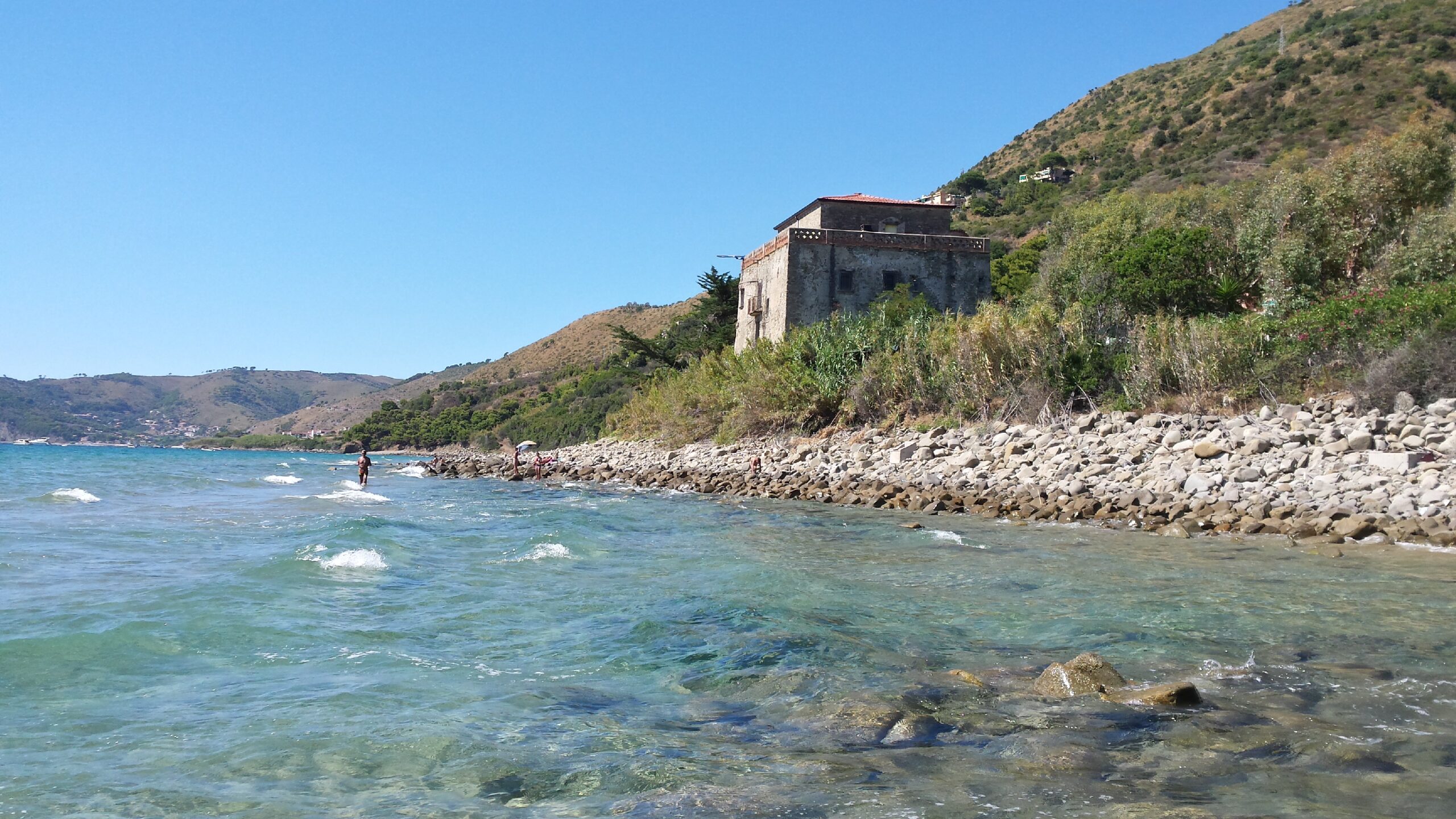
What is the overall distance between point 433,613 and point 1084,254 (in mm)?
27479

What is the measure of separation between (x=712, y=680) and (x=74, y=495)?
2172 cm

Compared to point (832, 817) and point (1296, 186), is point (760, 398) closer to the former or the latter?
point (1296, 186)

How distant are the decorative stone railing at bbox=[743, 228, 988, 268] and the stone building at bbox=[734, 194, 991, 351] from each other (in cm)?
2

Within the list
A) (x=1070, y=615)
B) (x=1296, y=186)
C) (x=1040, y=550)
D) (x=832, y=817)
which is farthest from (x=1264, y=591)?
(x=1296, y=186)

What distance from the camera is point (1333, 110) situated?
1939 inches

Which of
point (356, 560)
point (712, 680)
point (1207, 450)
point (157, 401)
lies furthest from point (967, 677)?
point (157, 401)

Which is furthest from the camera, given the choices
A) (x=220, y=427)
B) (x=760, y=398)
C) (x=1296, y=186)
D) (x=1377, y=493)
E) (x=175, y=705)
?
(x=220, y=427)

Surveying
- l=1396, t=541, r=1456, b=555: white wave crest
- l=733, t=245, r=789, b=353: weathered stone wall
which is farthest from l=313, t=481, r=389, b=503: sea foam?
l=1396, t=541, r=1456, b=555: white wave crest

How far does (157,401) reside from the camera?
517ft

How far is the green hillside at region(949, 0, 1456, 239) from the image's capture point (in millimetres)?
47312

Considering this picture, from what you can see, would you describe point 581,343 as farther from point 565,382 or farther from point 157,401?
point 157,401

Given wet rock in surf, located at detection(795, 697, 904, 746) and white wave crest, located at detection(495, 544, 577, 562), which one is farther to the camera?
white wave crest, located at detection(495, 544, 577, 562)

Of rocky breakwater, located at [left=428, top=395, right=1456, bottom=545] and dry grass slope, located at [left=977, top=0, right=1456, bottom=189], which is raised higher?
dry grass slope, located at [left=977, top=0, right=1456, bottom=189]

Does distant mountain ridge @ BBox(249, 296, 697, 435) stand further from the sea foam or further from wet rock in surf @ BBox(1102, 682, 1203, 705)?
wet rock in surf @ BBox(1102, 682, 1203, 705)
